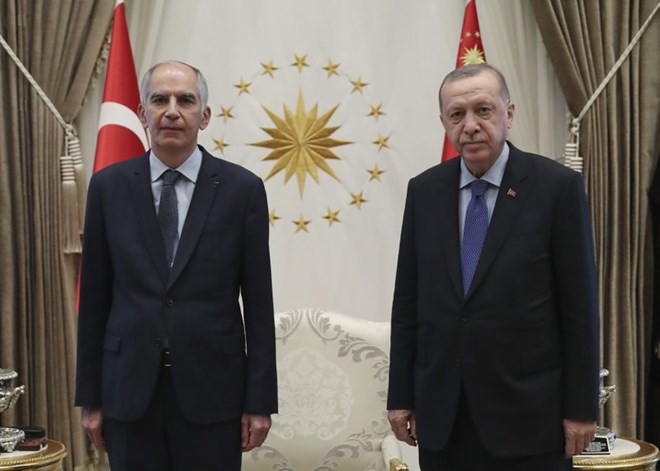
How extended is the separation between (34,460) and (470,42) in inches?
96.0

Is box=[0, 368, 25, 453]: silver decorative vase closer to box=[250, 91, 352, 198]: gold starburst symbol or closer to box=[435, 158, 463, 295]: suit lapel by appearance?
box=[250, 91, 352, 198]: gold starburst symbol

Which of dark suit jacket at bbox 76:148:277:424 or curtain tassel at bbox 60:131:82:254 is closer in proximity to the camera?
dark suit jacket at bbox 76:148:277:424

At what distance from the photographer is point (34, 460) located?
11.3 ft

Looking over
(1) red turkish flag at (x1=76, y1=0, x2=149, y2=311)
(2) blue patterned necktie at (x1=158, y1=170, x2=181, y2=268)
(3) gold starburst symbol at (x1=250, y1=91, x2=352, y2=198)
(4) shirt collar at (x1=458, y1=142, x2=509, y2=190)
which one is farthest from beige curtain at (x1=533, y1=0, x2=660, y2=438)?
(2) blue patterned necktie at (x1=158, y1=170, x2=181, y2=268)

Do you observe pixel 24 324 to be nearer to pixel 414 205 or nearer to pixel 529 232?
pixel 414 205

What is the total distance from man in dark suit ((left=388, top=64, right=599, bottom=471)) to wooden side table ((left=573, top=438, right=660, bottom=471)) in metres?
0.99

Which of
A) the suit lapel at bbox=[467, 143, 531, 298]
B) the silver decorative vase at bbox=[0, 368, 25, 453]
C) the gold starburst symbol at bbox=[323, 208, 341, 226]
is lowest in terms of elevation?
the silver decorative vase at bbox=[0, 368, 25, 453]

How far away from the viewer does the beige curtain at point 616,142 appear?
4434 millimetres

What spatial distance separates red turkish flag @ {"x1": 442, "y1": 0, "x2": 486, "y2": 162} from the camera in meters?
4.41

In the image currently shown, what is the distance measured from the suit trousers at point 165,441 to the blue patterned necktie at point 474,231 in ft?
2.35

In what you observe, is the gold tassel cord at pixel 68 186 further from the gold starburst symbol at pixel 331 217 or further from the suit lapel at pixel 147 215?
the suit lapel at pixel 147 215

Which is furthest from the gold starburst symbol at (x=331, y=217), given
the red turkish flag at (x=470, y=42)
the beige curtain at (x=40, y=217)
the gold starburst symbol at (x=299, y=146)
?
the beige curtain at (x=40, y=217)

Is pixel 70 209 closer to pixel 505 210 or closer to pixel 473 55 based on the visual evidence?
pixel 473 55

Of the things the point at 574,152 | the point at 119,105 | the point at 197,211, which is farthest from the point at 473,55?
the point at 197,211
